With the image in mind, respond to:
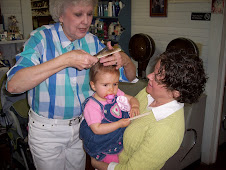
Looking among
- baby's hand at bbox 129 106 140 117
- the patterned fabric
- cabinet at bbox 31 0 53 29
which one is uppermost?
cabinet at bbox 31 0 53 29

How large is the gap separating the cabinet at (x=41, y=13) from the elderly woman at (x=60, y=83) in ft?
18.6

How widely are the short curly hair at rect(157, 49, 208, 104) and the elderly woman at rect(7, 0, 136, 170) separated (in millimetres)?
384

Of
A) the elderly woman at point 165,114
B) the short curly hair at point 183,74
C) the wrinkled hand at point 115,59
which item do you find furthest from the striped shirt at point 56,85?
the short curly hair at point 183,74

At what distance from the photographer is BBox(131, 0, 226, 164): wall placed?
2.56m

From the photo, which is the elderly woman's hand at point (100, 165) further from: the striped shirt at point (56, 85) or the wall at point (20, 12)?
the wall at point (20, 12)

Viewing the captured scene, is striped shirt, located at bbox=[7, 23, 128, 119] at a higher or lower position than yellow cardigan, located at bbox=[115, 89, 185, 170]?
higher

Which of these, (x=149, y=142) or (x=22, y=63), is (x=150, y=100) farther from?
(x=22, y=63)

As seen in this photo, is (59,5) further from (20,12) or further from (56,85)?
(20,12)

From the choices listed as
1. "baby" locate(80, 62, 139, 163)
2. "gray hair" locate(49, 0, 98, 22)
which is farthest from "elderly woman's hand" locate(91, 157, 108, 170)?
"gray hair" locate(49, 0, 98, 22)

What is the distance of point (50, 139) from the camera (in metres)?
1.60

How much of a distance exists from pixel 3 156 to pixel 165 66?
129 inches

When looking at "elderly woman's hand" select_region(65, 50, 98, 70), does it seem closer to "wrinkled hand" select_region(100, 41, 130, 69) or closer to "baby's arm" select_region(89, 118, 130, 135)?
"wrinkled hand" select_region(100, 41, 130, 69)

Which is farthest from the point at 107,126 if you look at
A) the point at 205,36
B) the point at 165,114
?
the point at 205,36

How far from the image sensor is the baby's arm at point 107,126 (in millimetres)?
1348
